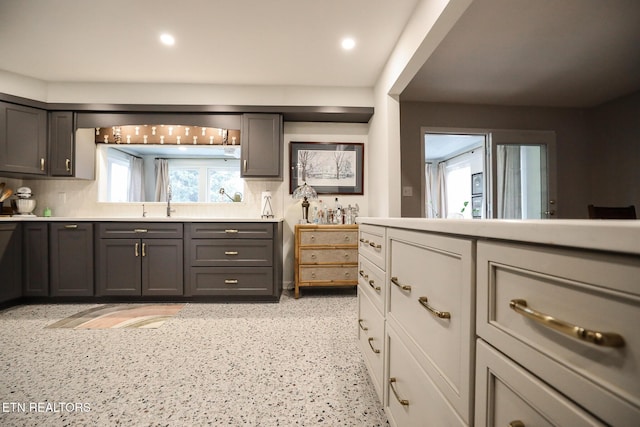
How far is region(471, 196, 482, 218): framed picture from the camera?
5.79 metres

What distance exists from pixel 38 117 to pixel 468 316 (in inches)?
170

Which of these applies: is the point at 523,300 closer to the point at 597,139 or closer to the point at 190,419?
the point at 190,419

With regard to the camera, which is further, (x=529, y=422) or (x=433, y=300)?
(x=433, y=300)

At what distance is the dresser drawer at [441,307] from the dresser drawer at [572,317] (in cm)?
7

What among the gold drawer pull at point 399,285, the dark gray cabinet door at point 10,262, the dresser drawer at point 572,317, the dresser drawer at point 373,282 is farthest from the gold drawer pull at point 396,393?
the dark gray cabinet door at point 10,262

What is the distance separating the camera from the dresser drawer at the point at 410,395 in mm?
658

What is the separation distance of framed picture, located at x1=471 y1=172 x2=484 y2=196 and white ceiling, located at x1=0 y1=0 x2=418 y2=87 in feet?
13.1

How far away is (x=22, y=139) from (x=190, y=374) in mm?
3255

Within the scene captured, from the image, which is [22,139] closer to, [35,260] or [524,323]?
[35,260]

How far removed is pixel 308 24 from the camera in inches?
83.5

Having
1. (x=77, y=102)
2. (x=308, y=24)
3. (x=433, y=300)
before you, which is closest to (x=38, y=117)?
(x=77, y=102)

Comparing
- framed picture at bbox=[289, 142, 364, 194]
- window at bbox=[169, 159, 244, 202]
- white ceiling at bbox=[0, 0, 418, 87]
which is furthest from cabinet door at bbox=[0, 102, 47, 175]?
framed picture at bbox=[289, 142, 364, 194]

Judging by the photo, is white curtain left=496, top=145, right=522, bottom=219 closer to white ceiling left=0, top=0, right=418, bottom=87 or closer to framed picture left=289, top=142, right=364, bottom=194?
framed picture left=289, top=142, right=364, bottom=194

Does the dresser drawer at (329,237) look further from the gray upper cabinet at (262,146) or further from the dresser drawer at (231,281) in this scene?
the gray upper cabinet at (262,146)
